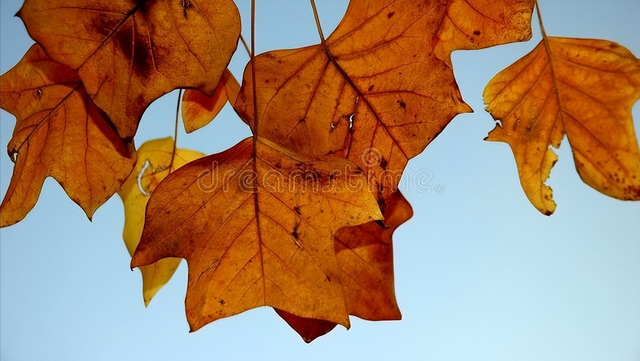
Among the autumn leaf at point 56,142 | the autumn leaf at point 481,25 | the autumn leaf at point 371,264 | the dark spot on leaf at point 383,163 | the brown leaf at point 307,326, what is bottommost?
the brown leaf at point 307,326

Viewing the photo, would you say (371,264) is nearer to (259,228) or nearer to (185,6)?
(259,228)

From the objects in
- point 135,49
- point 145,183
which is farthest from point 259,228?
point 145,183

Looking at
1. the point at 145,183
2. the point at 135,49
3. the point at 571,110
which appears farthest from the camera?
the point at 145,183

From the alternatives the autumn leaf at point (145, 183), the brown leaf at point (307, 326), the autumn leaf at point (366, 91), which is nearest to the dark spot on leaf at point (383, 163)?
the autumn leaf at point (366, 91)

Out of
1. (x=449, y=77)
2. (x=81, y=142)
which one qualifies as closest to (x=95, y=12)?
(x=81, y=142)

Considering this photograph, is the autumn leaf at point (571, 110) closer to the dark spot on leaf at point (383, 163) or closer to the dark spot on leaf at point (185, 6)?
A: the dark spot on leaf at point (383, 163)

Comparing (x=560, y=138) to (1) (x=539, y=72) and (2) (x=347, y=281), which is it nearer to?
(1) (x=539, y=72)
